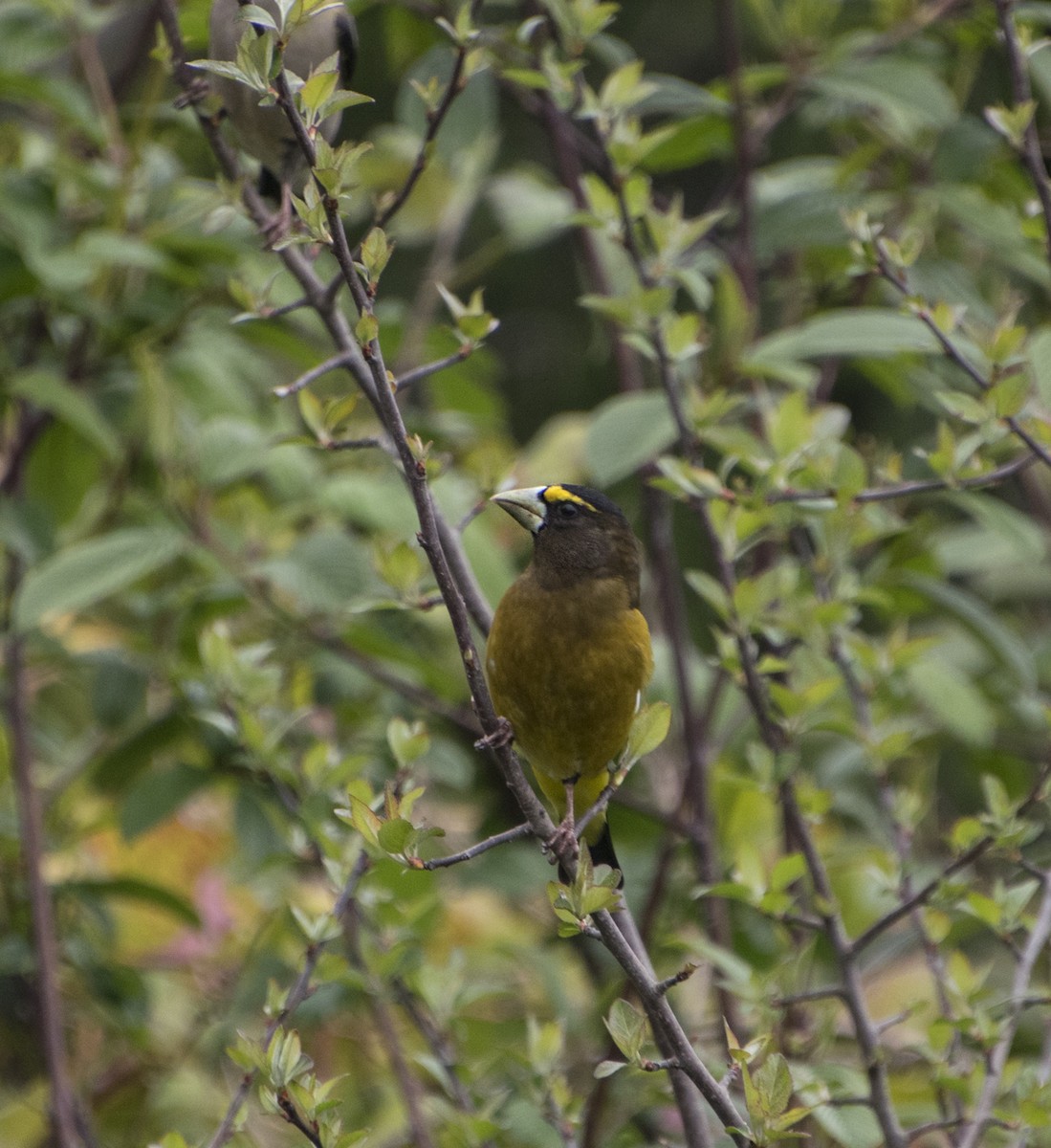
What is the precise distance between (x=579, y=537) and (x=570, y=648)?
0.97ft

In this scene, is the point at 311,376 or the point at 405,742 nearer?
the point at 311,376

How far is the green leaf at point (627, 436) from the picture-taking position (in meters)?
3.18

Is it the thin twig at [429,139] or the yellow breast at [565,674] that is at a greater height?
the thin twig at [429,139]

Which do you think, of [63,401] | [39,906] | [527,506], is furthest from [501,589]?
[39,906]

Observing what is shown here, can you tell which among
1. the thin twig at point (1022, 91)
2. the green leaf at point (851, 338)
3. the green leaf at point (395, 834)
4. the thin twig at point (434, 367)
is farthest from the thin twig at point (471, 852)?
the green leaf at point (851, 338)

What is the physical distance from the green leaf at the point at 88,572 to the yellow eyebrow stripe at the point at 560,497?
0.84 meters

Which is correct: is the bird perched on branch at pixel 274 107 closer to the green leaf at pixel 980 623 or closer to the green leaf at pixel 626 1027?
the green leaf at pixel 626 1027

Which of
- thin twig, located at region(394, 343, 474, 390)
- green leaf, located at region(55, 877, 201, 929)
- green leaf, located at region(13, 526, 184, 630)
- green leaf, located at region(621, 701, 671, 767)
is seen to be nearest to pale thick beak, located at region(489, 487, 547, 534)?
thin twig, located at region(394, 343, 474, 390)

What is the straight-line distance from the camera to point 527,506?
293 centimetres

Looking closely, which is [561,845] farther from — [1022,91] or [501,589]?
[1022,91]

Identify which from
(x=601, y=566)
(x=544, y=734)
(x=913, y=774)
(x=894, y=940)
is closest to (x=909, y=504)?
(x=913, y=774)

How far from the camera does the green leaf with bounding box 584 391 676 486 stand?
318cm

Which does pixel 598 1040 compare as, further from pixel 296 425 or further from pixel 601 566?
pixel 296 425

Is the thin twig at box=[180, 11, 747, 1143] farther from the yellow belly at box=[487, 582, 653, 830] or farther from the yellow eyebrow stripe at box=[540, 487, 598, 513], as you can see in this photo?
the yellow eyebrow stripe at box=[540, 487, 598, 513]
